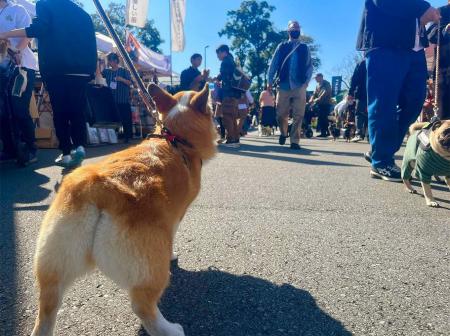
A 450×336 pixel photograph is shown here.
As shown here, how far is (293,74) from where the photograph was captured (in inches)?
297

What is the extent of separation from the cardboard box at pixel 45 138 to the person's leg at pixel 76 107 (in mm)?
3550

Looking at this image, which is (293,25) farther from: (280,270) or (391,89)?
(280,270)

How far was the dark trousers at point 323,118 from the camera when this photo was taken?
14.5 m

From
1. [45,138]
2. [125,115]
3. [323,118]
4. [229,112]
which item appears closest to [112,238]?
[45,138]

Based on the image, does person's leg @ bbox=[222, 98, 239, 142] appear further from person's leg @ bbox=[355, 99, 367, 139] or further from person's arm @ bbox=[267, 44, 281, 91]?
person's leg @ bbox=[355, 99, 367, 139]

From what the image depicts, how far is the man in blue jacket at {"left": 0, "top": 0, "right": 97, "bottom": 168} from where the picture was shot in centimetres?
364

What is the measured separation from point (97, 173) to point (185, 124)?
742mm

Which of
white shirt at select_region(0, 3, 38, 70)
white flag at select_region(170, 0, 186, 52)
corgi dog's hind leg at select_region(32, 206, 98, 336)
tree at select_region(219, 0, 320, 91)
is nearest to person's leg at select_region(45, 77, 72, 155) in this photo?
white shirt at select_region(0, 3, 38, 70)

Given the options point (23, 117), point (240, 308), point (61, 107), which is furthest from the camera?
point (23, 117)

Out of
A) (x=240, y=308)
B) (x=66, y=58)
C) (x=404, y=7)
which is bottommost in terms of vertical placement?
(x=240, y=308)

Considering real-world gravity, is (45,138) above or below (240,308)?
above

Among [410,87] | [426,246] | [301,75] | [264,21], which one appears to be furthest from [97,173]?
[264,21]

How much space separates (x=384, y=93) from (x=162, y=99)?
126 inches

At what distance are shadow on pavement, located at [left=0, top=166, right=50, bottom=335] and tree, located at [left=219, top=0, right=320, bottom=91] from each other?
48.9 meters
